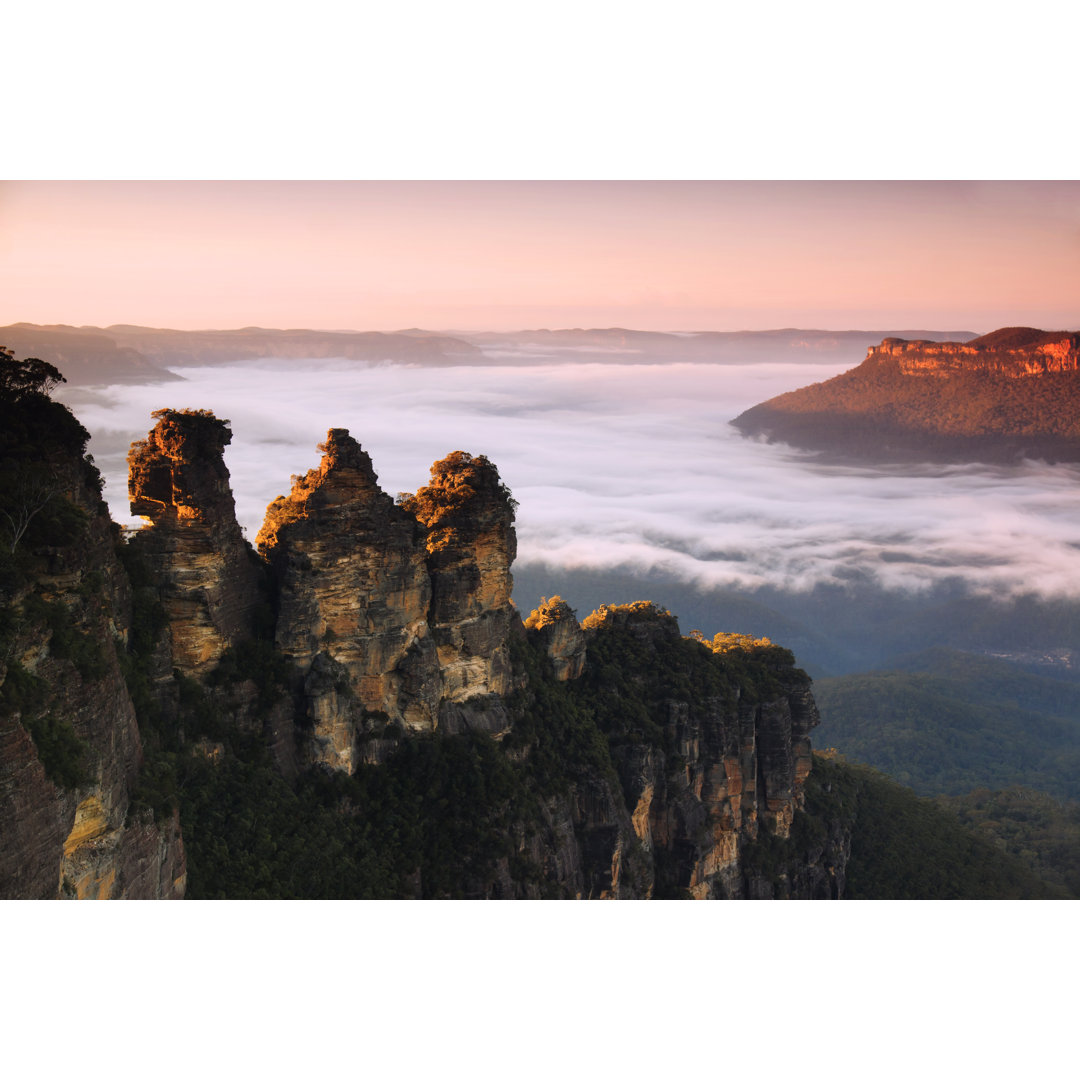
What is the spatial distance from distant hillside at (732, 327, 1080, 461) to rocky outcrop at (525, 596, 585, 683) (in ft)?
247

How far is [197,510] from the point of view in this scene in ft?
51.6

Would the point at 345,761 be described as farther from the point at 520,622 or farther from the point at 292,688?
the point at 520,622

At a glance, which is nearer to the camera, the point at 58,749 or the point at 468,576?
the point at 58,749

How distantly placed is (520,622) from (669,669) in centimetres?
551

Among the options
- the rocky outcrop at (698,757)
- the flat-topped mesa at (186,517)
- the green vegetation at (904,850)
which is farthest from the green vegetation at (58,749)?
the green vegetation at (904,850)

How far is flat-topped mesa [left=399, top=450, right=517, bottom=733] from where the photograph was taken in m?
20.8

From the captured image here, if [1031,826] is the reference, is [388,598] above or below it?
above

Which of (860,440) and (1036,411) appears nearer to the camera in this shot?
(1036,411)

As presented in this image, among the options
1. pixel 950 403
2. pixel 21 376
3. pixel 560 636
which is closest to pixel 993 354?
pixel 950 403

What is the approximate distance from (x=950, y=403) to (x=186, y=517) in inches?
3775

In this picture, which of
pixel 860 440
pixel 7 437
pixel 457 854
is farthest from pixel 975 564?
pixel 7 437

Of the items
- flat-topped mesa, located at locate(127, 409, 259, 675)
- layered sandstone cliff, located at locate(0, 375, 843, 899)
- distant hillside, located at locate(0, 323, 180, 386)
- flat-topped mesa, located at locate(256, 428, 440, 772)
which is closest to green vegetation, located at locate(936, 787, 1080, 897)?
layered sandstone cliff, located at locate(0, 375, 843, 899)

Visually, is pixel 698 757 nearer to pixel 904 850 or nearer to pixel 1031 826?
pixel 904 850

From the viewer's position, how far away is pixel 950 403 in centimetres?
9869
